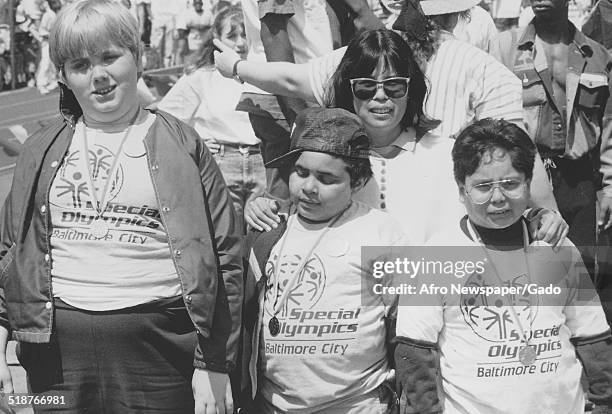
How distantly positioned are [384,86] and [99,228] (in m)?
1.08

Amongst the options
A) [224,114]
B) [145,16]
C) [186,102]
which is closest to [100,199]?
[224,114]

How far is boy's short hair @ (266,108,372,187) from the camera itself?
323 centimetres

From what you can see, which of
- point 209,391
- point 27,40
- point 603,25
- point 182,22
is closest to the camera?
point 209,391

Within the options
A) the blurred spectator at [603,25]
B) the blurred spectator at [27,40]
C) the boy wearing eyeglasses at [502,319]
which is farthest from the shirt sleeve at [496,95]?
the blurred spectator at [27,40]

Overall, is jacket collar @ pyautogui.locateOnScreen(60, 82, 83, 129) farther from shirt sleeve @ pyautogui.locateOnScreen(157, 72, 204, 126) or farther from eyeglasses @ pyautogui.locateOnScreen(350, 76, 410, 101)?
shirt sleeve @ pyautogui.locateOnScreen(157, 72, 204, 126)

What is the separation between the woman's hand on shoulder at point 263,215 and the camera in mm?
3377

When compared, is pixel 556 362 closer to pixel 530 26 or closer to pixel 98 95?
pixel 98 95

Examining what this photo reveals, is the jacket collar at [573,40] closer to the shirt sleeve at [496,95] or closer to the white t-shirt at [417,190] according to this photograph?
the shirt sleeve at [496,95]

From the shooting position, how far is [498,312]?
10.1 feet

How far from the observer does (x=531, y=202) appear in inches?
133

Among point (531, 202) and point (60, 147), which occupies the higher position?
point (60, 147)

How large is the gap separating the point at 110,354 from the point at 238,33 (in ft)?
11.2

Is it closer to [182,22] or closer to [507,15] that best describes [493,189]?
[507,15]

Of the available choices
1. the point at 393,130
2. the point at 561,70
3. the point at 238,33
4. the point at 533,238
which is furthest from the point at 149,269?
the point at 238,33
